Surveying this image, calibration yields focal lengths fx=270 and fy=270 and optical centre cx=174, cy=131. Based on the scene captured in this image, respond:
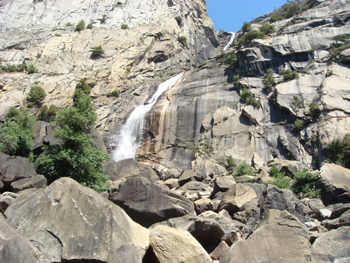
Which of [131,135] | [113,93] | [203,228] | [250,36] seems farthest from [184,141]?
[250,36]

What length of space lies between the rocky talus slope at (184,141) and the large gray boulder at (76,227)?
0.03 m

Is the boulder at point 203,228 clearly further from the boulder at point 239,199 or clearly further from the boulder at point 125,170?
the boulder at point 125,170

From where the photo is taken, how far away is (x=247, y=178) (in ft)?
60.7

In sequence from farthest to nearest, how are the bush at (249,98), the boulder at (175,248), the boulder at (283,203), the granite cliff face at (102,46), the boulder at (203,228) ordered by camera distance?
the granite cliff face at (102,46) < the bush at (249,98) < the boulder at (283,203) < the boulder at (203,228) < the boulder at (175,248)

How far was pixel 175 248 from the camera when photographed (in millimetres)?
6922

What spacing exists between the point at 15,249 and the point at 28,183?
1011 centimetres

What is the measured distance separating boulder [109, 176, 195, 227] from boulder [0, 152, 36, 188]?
21.0 ft

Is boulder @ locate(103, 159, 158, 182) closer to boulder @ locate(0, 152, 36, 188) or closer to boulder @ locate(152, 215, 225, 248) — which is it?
boulder @ locate(0, 152, 36, 188)

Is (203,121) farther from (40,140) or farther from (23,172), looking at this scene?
(23,172)

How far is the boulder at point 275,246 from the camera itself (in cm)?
629

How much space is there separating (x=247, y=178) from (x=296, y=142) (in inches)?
405

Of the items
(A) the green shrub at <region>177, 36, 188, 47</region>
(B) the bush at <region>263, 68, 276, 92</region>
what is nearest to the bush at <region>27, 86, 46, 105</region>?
(B) the bush at <region>263, 68, 276, 92</region>

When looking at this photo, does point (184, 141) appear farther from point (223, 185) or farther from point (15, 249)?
point (15, 249)

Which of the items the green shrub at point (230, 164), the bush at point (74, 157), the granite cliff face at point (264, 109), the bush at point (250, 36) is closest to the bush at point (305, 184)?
the granite cliff face at point (264, 109)
